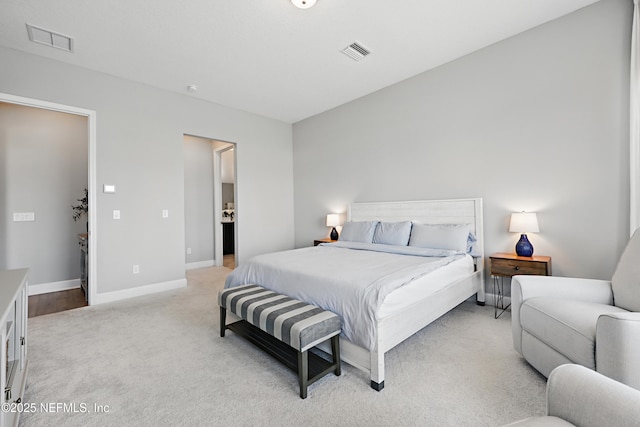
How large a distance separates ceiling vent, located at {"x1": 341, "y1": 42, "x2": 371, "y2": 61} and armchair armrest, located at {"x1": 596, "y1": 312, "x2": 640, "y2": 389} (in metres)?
A: 3.03

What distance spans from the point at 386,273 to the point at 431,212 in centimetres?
183

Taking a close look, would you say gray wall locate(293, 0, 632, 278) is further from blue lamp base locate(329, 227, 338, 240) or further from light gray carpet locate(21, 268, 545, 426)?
light gray carpet locate(21, 268, 545, 426)

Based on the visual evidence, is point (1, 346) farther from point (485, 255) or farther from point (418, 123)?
point (418, 123)

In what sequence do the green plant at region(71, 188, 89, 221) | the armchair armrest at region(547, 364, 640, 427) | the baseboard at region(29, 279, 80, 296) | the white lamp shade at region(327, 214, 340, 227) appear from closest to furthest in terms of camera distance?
the armchair armrest at region(547, 364, 640, 427)
the baseboard at region(29, 279, 80, 296)
the green plant at region(71, 188, 89, 221)
the white lamp shade at region(327, 214, 340, 227)

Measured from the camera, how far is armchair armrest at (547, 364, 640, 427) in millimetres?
773

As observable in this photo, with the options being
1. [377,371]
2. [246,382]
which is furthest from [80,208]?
[377,371]

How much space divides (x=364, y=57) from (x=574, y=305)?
304 centimetres

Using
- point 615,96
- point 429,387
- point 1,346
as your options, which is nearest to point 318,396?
point 429,387

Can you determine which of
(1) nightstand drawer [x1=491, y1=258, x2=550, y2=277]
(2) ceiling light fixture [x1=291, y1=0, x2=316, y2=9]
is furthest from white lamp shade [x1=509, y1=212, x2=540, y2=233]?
(2) ceiling light fixture [x1=291, y1=0, x2=316, y2=9]

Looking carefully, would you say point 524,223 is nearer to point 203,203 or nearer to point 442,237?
point 442,237

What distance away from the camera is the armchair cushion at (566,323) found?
144 centimetres

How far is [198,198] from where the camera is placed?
19.0 feet

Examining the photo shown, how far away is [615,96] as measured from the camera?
2.50 meters

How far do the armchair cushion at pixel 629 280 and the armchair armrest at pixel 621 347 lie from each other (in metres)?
0.59
